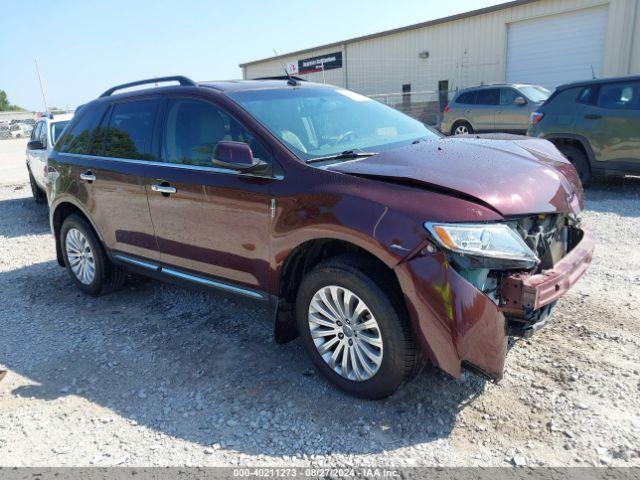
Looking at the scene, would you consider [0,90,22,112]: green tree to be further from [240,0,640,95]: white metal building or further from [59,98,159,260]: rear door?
[59,98,159,260]: rear door

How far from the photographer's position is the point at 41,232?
8.11m

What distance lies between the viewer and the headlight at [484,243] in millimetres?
2506

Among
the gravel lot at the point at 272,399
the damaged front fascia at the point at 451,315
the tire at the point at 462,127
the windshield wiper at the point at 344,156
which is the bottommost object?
the gravel lot at the point at 272,399

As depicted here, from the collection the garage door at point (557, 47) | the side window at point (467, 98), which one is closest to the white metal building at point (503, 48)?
the garage door at point (557, 47)

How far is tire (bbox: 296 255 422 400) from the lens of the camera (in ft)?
9.00

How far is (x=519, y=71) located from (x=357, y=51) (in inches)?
420

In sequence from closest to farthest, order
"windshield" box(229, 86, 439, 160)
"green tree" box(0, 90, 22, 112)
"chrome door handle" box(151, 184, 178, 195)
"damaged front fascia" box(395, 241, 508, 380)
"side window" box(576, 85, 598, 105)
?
"damaged front fascia" box(395, 241, 508, 380) → "windshield" box(229, 86, 439, 160) → "chrome door handle" box(151, 184, 178, 195) → "side window" box(576, 85, 598, 105) → "green tree" box(0, 90, 22, 112)

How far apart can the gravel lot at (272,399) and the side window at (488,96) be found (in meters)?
10.4

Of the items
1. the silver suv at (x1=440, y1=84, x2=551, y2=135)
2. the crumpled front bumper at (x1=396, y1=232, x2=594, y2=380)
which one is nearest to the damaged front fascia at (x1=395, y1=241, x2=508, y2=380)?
the crumpled front bumper at (x1=396, y1=232, x2=594, y2=380)

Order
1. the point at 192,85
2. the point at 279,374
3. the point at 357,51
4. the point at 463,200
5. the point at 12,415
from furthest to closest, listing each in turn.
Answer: the point at 357,51
the point at 192,85
the point at 279,374
the point at 12,415
the point at 463,200

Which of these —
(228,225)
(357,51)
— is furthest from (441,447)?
(357,51)

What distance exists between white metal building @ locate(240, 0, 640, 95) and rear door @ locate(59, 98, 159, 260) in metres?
12.1

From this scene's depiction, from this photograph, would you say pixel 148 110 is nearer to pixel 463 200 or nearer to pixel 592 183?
pixel 463 200

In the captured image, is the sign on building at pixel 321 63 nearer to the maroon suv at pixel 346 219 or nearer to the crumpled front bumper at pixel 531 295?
the maroon suv at pixel 346 219
